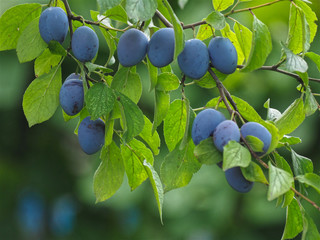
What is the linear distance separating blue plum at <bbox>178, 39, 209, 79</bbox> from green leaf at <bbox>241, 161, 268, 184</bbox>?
0.13 m

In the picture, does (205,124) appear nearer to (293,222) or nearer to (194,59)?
(194,59)

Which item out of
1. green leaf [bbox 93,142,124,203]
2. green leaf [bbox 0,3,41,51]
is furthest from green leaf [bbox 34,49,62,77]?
green leaf [bbox 93,142,124,203]

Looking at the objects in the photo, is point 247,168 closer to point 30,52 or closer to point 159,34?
point 159,34

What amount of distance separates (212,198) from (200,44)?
2164 mm

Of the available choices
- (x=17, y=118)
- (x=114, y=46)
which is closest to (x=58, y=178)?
(x=17, y=118)

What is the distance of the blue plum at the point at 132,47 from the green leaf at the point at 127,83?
38mm

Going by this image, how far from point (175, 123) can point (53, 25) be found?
0.67 ft

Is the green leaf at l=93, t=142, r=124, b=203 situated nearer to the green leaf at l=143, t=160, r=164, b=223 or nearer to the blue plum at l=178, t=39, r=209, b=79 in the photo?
the green leaf at l=143, t=160, r=164, b=223

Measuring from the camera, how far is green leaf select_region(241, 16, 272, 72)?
2.15 ft

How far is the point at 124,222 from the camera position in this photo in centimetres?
338

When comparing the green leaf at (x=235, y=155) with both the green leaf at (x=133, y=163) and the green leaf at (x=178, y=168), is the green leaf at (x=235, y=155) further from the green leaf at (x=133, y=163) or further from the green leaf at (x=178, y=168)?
the green leaf at (x=133, y=163)

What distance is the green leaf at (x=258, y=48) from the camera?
654mm

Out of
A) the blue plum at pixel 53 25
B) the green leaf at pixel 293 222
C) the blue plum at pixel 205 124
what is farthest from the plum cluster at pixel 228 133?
the blue plum at pixel 53 25

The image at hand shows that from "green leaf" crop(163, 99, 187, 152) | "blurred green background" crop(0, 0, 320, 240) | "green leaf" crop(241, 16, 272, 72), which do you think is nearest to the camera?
"green leaf" crop(241, 16, 272, 72)
